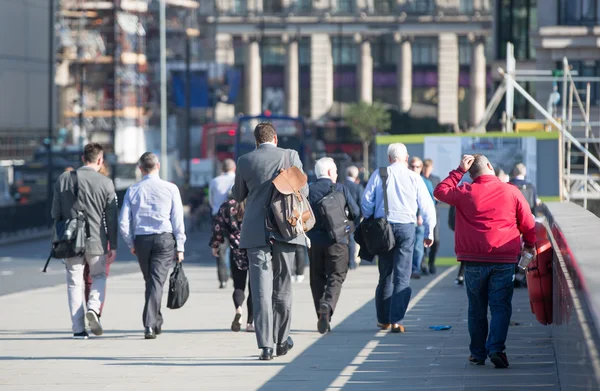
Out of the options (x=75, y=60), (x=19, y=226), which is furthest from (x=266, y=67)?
(x=19, y=226)

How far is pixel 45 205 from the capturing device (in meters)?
40.6

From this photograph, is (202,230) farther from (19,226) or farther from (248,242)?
(248,242)

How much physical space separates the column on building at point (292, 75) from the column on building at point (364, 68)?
507 cm

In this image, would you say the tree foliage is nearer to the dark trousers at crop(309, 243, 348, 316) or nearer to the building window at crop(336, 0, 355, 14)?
the building window at crop(336, 0, 355, 14)

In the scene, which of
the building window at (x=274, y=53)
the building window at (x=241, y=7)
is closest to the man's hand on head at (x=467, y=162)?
the building window at (x=241, y=7)

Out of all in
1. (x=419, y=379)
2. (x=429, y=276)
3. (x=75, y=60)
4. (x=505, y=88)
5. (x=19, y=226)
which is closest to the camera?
(x=419, y=379)

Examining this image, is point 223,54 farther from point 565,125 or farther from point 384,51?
point 565,125

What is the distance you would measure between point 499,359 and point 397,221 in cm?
284

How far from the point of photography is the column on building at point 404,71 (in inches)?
4286

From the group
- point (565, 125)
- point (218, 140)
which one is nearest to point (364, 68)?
point (218, 140)

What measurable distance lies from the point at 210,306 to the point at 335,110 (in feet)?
312

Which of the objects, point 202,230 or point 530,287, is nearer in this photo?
point 530,287

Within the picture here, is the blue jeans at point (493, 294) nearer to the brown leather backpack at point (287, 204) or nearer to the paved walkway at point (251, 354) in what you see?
the paved walkway at point (251, 354)

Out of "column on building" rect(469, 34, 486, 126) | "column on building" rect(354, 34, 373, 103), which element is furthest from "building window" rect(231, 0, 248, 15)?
"column on building" rect(469, 34, 486, 126)
